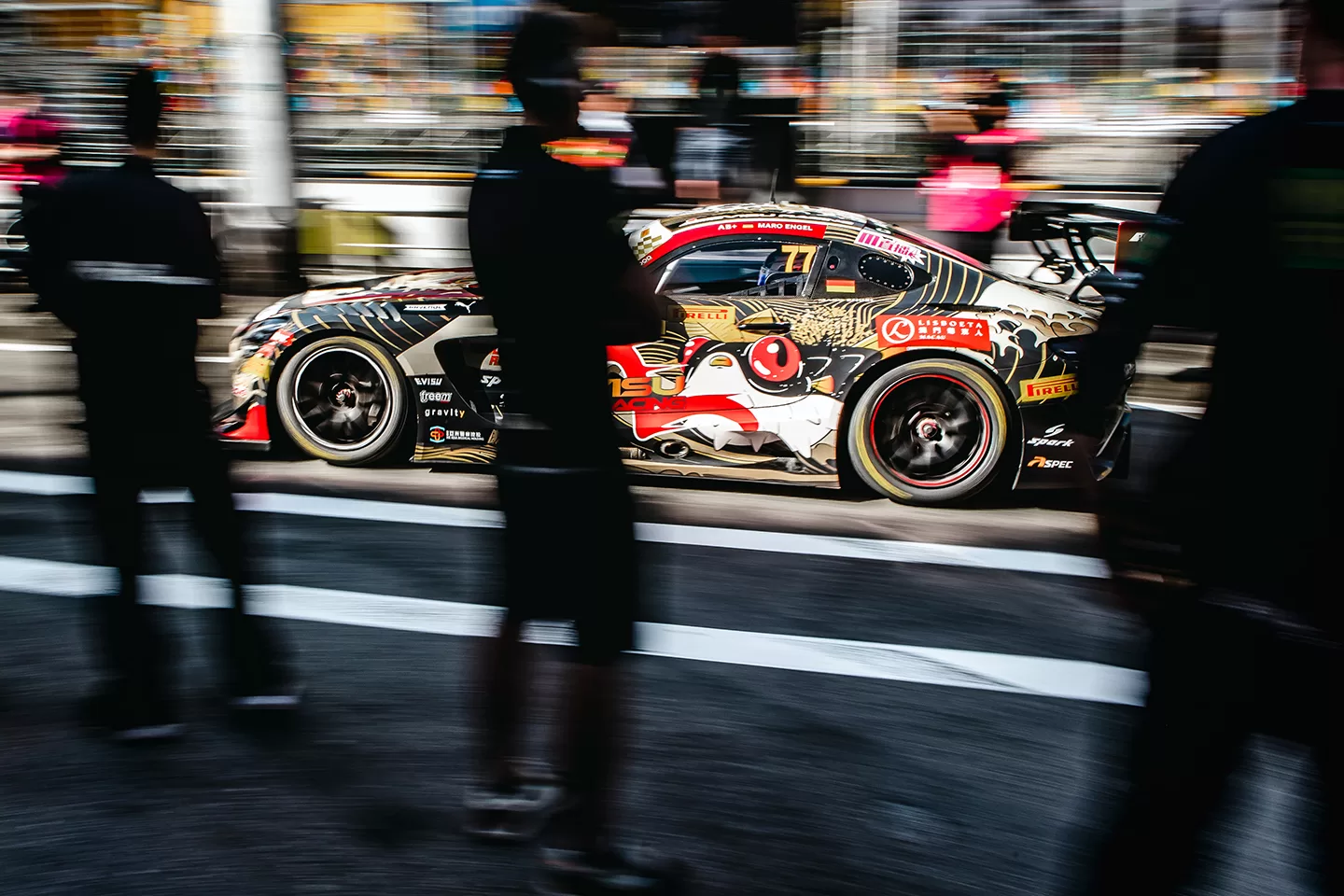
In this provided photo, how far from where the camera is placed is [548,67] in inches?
106

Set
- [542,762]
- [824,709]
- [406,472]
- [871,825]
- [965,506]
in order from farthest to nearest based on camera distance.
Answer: [406,472] < [965,506] < [824,709] < [542,762] < [871,825]

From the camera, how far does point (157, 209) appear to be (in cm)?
342

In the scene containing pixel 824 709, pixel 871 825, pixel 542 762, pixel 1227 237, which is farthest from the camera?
pixel 824 709

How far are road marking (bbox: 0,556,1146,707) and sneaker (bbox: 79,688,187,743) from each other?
29cm

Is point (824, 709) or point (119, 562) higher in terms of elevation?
point (119, 562)

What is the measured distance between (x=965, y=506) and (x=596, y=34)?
384cm

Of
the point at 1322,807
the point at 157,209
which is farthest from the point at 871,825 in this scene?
Result: the point at 157,209

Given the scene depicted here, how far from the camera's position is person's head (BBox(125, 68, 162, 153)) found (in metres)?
3.44

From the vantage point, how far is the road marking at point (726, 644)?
4078mm

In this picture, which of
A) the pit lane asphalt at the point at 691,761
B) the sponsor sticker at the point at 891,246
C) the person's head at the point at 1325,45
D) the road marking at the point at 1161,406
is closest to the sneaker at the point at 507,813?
the pit lane asphalt at the point at 691,761

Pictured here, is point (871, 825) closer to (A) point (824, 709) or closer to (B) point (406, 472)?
(A) point (824, 709)

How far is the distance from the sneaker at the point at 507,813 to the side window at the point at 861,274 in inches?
138

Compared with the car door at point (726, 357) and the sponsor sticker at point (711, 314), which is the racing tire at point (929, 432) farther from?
the sponsor sticker at point (711, 314)

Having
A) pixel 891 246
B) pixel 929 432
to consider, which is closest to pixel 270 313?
pixel 891 246
